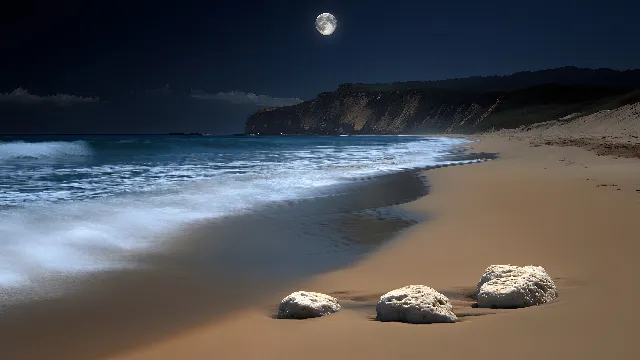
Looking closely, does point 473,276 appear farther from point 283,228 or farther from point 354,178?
point 354,178

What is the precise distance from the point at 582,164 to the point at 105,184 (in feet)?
48.2

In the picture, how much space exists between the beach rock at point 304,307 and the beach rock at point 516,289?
112cm

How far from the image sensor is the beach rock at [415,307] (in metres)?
3.24

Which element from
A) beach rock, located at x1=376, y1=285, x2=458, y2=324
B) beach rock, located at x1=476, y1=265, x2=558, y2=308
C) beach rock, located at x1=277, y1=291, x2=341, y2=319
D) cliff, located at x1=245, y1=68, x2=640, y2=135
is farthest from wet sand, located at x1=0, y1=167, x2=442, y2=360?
cliff, located at x1=245, y1=68, x2=640, y2=135

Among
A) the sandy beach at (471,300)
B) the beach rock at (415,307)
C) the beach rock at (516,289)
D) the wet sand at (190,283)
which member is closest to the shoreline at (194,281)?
the wet sand at (190,283)

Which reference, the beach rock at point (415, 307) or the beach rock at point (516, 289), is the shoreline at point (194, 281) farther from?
the beach rock at point (516, 289)

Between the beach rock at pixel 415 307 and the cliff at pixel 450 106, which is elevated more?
the cliff at pixel 450 106

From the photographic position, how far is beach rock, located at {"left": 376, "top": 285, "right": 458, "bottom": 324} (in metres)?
3.24

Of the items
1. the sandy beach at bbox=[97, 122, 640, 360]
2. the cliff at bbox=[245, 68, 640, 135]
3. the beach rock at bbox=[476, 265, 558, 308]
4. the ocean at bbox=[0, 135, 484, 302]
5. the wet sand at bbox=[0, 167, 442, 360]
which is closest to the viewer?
the sandy beach at bbox=[97, 122, 640, 360]

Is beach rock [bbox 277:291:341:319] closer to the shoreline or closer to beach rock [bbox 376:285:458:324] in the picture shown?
beach rock [bbox 376:285:458:324]

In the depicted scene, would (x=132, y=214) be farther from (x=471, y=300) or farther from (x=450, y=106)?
(x=450, y=106)

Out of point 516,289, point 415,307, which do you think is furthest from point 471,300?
point 415,307

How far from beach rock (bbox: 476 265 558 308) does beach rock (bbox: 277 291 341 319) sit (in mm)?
1118

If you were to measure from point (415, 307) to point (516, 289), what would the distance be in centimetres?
81
